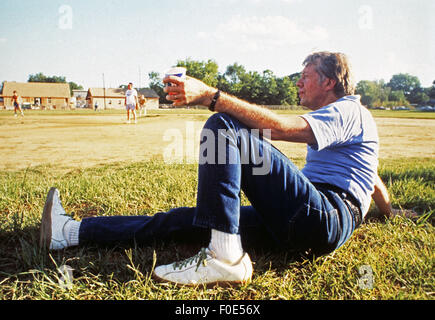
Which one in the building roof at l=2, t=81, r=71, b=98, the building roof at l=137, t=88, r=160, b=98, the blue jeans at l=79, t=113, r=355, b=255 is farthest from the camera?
the building roof at l=137, t=88, r=160, b=98

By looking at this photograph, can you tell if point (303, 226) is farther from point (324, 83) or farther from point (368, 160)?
point (324, 83)

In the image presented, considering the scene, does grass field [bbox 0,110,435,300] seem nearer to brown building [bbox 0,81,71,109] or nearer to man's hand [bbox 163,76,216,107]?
man's hand [bbox 163,76,216,107]

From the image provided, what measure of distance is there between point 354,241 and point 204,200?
131cm

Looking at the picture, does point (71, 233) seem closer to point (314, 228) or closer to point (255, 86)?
point (314, 228)

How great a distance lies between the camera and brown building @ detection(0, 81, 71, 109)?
68963 mm

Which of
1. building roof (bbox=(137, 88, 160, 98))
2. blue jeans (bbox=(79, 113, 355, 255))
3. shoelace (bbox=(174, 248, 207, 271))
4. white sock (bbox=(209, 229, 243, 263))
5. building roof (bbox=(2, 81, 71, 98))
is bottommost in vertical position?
shoelace (bbox=(174, 248, 207, 271))

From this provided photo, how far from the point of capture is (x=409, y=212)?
2.64m

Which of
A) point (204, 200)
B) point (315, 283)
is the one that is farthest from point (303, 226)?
point (204, 200)

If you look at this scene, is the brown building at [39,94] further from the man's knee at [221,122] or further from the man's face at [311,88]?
the man's knee at [221,122]

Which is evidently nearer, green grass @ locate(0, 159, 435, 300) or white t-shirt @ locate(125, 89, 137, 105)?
green grass @ locate(0, 159, 435, 300)

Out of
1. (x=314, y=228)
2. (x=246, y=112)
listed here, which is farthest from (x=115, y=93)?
(x=314, y=228)

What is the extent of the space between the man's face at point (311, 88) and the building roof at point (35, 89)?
8214 cm

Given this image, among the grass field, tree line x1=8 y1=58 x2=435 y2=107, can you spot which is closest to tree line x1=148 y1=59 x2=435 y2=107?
tree line x1=8 y1=58 x2=435 y2=107

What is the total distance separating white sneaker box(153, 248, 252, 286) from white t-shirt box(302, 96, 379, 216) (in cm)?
74
